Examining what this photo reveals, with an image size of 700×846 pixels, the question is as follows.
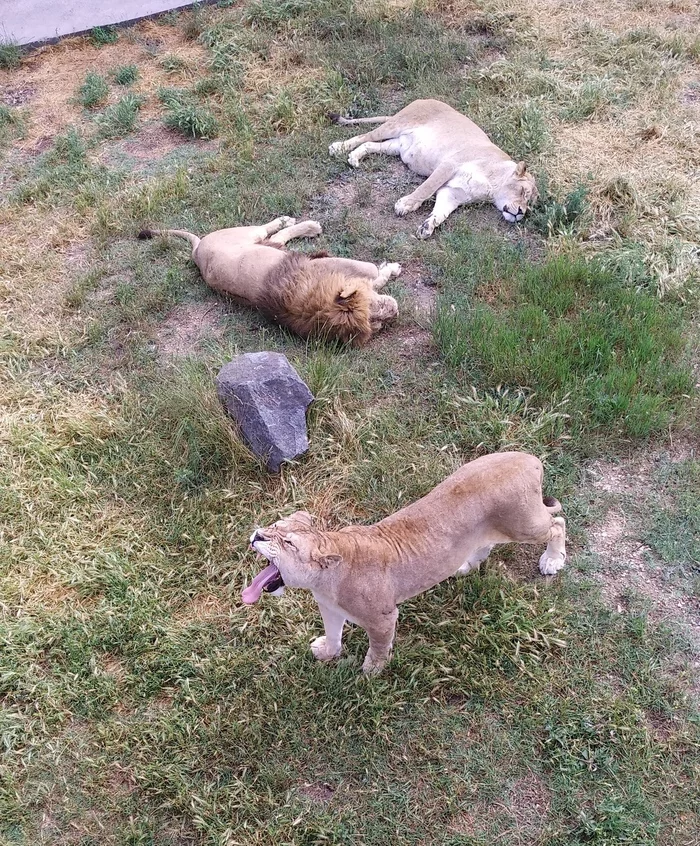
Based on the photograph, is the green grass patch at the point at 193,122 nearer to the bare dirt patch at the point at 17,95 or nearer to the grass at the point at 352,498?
the grass at the point at 352,498

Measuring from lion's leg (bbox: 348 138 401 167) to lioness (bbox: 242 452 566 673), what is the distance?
503 cm

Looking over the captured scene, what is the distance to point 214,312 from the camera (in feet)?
20.9

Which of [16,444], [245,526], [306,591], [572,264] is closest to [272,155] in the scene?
[572,264]

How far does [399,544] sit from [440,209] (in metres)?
4.43

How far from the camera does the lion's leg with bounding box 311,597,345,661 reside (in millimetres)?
3725

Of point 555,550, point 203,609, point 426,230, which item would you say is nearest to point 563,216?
point 426,230

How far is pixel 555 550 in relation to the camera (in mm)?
4199

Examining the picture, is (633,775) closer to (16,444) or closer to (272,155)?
(16,444)

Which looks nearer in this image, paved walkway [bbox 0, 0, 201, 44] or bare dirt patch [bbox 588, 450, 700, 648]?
bare dirt patch [bbox 588, 450, 700, 648]

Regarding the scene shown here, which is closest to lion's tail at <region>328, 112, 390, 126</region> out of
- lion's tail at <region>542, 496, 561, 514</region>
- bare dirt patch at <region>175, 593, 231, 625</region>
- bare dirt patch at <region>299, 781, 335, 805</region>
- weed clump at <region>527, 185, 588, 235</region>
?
weed clump at <region>527, 185, 588, 235</region>

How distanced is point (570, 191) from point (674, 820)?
565cm

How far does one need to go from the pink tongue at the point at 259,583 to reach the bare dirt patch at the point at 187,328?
308 cm

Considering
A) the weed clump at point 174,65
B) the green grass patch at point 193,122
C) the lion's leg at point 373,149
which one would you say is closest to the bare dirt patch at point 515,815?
the lion's leg at point 373,149

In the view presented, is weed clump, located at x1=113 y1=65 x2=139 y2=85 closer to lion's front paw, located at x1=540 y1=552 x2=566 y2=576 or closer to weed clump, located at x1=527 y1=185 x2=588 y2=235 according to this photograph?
weed clump, located at x1=527 y1=185 x2=588 y2=235
